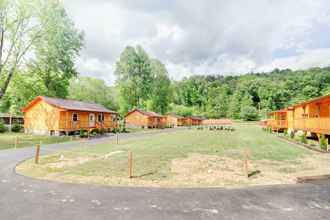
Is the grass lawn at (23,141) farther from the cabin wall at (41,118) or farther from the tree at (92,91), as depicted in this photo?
the tree at (92,91)

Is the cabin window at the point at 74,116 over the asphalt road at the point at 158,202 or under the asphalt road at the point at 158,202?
over

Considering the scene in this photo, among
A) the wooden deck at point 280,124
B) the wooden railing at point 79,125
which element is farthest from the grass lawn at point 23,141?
the wooden deck at point 280,124

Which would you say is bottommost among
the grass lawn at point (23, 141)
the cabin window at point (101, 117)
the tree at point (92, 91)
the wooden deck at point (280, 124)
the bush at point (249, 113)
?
the grass lawn at point (23, 141)

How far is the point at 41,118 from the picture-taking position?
23875 millimetres

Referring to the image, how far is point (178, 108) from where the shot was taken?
238ft

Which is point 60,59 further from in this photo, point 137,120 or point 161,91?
point 161,91

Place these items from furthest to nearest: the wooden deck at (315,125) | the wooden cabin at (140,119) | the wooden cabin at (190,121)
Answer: the wooden cabin at (190,121)
the wooden cabin at (140,119)
the wooden deck at (315,125)

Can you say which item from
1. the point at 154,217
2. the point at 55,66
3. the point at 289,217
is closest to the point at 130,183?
the point at 154,217

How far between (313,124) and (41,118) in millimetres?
27536

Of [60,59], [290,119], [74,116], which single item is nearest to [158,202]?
[74,116]

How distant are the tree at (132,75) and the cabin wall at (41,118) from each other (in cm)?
2050

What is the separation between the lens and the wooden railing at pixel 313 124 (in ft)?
49.6

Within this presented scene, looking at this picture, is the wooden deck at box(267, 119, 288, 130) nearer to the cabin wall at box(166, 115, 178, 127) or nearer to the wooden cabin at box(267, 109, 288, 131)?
the wooden cabin at box(267, 109, 288, 131)

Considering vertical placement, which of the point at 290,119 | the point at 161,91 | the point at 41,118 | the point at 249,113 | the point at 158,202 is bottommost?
the point at 158,202
